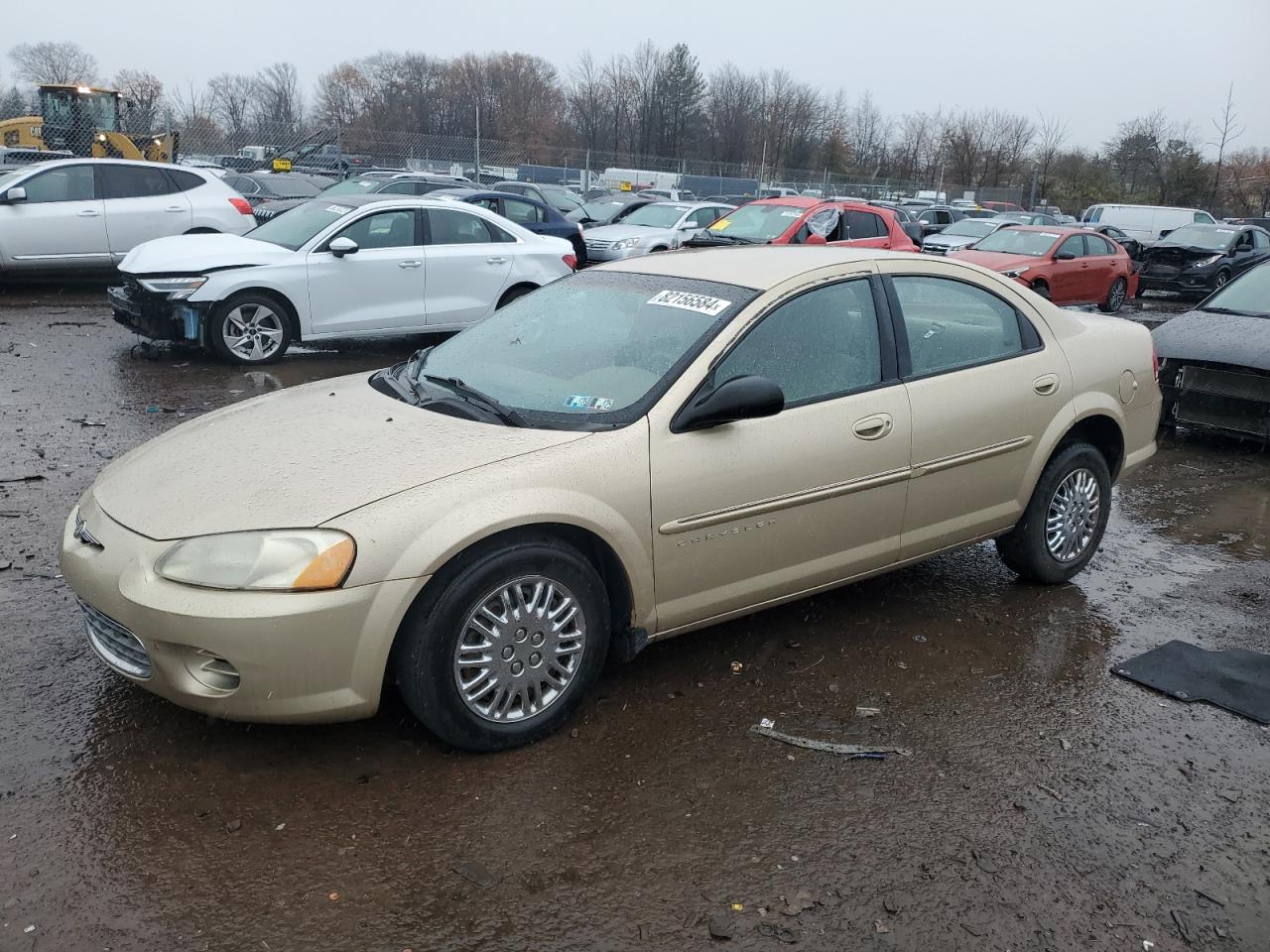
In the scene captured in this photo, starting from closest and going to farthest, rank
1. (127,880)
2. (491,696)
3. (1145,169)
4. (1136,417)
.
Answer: (127,880), (491,696), (1136,417), (1145,169)

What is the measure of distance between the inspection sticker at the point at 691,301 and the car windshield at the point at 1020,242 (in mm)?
14073

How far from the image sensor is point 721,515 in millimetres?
3781

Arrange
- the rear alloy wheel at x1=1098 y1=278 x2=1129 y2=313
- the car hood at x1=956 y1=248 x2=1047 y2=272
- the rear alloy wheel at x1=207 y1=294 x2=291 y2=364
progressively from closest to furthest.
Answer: the rear alloy wheel at x1=207 y1=294 x2=291 y2=364 < the car hood at x1=956 y1=248 x2=1047 y2=272 < the rear alloy wheel at x1=1098 y1=278 x2=1129 y2=313

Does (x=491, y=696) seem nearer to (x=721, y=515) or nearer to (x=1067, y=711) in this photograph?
(x=721, y=515)

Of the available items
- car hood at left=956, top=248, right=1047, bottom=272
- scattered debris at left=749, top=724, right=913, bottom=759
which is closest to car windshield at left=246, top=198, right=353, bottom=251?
scattered debris at left=749, top=724, right=913, bottom=759

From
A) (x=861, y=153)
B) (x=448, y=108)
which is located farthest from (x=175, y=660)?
(x=861, y=153)

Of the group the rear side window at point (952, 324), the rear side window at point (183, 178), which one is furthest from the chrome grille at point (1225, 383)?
the rear side window at point (183, 178)

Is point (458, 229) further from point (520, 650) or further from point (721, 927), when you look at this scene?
point (721, 927)

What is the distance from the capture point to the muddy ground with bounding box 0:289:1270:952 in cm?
278

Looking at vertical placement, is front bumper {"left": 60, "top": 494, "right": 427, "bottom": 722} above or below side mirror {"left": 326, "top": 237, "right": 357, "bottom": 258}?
below

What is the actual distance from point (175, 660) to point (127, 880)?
633 mm

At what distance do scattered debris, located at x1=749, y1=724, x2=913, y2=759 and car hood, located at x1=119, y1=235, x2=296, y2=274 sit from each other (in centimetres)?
750

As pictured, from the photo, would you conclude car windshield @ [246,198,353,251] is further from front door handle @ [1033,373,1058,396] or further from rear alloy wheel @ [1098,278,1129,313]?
rear alloy wheel @ [1098,278,1129,313]

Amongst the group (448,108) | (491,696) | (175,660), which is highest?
(448,108)
